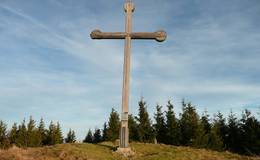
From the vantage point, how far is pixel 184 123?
5262 cm

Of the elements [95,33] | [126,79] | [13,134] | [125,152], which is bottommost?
[125,152]

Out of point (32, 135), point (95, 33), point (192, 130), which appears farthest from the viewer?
point (32, 135)

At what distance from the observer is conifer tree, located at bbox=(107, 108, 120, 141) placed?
57.6 metres

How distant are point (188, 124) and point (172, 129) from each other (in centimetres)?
255

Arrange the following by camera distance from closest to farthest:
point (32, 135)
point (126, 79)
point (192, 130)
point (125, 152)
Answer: point (125, 152) < point (126, 79) < point (192, 130) < point (32, 135)

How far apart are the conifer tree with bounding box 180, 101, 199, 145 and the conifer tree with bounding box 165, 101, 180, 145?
984 millimetres

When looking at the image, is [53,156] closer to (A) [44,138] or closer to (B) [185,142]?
(B) [185,142]

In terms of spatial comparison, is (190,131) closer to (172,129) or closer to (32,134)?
(172,129)

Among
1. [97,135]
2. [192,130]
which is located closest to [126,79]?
[192,130]

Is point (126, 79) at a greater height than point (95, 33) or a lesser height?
lesser

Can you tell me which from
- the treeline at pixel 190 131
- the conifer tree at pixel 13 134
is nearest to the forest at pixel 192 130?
the treeline at pixel 190 131

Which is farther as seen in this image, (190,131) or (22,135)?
(22,135)

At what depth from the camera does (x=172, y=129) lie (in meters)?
52.1

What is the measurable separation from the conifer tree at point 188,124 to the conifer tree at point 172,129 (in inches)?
38.7
